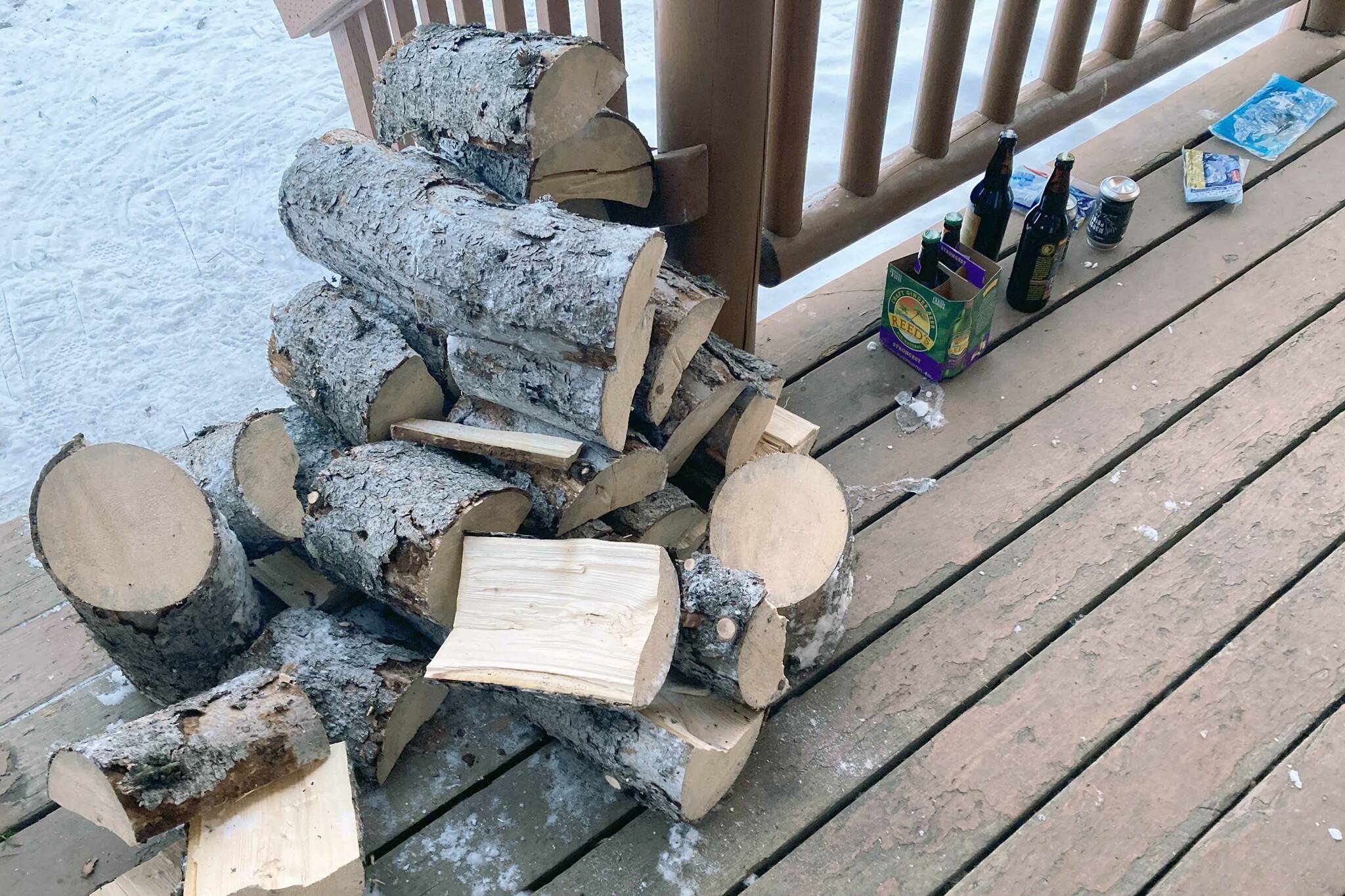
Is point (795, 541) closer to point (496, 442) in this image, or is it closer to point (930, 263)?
point (496, 442)

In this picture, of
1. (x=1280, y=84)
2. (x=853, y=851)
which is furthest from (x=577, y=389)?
(x=1280, y=84)

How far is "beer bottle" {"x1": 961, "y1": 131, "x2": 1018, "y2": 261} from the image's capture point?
209 centimetres

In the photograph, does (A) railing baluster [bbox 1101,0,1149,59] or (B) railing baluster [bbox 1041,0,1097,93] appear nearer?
(B) railing baluster [bbox 1041,0,1097,93]

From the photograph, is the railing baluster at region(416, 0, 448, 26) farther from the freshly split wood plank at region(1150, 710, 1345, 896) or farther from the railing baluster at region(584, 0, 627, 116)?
the freshly split wood plank at region(1150, 710, 1345, 896)

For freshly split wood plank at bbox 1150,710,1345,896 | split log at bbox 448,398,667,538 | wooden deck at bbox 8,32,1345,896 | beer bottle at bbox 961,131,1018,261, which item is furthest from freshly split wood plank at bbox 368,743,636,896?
beer bottle at bbox 961,131,1018,261

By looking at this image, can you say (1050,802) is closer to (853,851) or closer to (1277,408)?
(853,851)

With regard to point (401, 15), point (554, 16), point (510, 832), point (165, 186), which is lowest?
point (165, 186)

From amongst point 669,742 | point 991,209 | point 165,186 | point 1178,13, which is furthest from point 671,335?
point 165,186

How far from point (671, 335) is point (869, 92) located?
830 mm

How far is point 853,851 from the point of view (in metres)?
1.41

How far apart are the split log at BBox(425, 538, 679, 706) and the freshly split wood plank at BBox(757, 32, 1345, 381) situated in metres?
0.89

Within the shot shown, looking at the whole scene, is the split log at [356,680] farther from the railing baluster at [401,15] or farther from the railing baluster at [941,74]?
the railing baluster at [941,74]

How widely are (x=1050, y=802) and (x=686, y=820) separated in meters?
0.54

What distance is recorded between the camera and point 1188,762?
1.48m
